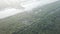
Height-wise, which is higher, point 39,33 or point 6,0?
point 6,0

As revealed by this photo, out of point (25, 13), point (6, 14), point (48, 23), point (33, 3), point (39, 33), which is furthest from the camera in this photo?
point (33, 3)

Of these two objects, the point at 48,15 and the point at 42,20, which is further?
the point at 48,15

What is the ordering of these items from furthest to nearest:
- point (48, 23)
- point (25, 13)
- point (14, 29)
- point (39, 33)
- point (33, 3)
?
point (33, 3) → point (25, 13) → point (48, 23) → point (14, 29) → point (39, 33)

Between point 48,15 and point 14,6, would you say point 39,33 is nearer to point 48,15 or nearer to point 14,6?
point 48,15

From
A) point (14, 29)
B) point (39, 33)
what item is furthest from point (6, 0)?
point (39, 33)

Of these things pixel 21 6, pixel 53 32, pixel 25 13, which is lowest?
pixel 53 32

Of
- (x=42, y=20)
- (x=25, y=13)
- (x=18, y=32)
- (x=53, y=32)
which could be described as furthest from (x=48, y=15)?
(x=18, y=32)

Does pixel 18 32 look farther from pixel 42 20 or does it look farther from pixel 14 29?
pixel 42 20
